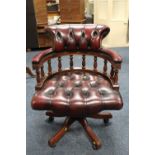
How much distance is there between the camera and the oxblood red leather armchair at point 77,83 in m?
1.30

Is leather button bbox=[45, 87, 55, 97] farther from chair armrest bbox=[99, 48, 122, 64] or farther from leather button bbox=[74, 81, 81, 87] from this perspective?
chair armrest bbox=[99, 48, 122, 64]

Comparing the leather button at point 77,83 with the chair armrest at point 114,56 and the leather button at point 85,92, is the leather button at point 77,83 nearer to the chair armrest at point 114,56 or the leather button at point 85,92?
the leather button at point 85,92

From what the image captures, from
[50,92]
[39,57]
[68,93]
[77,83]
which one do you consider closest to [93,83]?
[77,83]

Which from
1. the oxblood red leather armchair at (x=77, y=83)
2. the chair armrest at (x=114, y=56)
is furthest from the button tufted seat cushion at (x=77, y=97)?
the chair armrest at (x=114, y=56)

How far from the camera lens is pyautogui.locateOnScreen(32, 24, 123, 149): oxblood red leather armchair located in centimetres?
130

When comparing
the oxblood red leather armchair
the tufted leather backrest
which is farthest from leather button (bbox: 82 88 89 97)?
the tufted leather backrest

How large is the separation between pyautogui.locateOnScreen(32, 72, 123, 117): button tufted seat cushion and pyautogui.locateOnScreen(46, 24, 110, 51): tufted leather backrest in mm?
291

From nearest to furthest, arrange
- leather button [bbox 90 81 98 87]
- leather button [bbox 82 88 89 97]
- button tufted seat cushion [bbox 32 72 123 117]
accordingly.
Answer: button tufted seat cushion [bbox 32 72 123 117] → leather button [bbox 82 88 89 97] → leather button [bbox 90 81 98 87]

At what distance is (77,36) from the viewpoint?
166cm

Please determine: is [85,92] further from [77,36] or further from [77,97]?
[77,36]

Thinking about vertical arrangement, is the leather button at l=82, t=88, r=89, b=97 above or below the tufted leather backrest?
below
